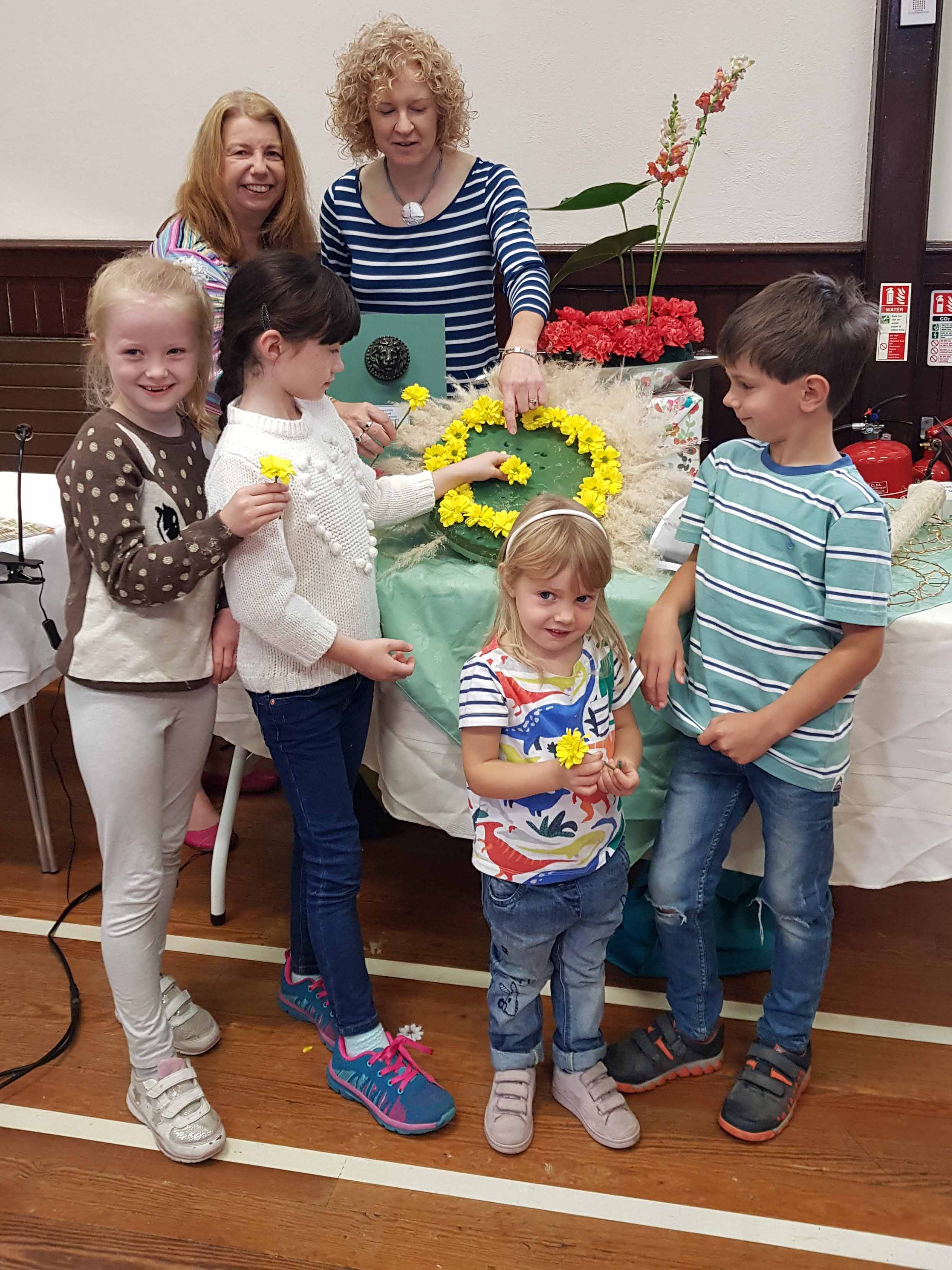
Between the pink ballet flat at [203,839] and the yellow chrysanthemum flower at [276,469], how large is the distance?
1199mm

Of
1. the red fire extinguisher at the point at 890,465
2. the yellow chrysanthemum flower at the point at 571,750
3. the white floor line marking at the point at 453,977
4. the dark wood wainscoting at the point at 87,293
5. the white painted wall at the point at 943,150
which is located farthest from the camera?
the dark wood wainscoting at the point at 87,293

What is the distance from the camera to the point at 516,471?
5.32ft

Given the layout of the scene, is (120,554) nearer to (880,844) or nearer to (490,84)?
(880,844)

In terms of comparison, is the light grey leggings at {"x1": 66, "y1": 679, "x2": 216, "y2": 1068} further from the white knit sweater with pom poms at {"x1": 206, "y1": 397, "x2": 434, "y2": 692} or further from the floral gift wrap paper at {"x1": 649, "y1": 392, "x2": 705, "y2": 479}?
the floral gift wrap paper at {"x1": 649, "y1": 392, "x2": 705, "y2": 479}

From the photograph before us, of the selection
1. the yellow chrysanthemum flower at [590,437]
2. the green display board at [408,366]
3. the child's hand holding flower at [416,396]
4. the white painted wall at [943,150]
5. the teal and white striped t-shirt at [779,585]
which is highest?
the white painted wall at [943,150]

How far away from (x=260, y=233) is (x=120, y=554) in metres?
0.84

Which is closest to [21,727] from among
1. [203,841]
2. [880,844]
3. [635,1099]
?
[203,841]

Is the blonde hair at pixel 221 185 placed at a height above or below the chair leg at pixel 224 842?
above

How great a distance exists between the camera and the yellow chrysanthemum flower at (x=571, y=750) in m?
1.24

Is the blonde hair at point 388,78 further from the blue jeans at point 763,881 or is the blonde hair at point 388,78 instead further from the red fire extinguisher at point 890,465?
the blue jeans at point 763,881

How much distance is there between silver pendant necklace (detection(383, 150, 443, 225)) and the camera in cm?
187

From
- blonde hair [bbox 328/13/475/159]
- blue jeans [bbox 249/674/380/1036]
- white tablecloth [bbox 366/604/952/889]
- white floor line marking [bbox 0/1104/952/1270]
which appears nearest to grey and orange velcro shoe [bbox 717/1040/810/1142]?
white floor line marking [bbox 0/1104/952/1270]

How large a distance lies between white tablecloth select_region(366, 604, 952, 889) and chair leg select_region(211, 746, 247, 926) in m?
0.40

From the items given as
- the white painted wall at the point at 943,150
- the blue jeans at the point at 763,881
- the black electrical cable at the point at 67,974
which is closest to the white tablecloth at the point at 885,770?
the blue jeans at the point at 763,881
